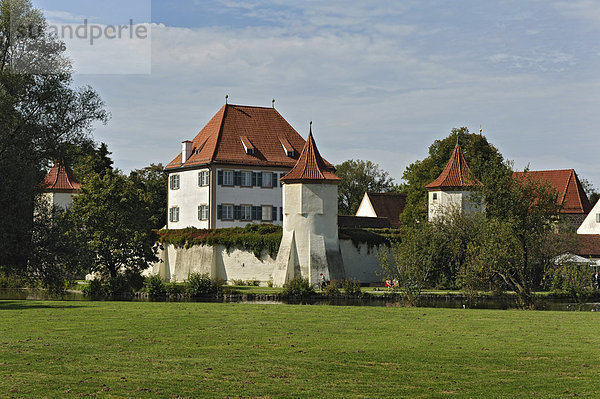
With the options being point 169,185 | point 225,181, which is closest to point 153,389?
point 225,181

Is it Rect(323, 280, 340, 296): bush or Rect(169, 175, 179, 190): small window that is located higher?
Rect(169, 175, 179, 190): small window

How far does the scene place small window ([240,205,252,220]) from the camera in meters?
57.8

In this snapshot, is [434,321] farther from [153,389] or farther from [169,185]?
[169,185]

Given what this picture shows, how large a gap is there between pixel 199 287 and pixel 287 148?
72.7ft

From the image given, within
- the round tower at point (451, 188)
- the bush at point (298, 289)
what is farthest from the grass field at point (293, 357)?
the round tower at point (451, 188)

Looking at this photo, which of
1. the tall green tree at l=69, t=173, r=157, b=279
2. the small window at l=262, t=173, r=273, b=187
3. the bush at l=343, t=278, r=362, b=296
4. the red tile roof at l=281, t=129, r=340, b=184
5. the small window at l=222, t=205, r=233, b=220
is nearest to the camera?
the bush at l=343, t=278, r=362, b=296

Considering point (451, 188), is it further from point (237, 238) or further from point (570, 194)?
point (570, 194)

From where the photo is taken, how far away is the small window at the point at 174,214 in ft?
200

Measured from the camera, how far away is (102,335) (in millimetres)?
17000

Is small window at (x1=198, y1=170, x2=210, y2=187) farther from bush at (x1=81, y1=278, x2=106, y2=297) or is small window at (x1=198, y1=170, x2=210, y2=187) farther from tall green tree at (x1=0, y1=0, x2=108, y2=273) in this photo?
tall green tree at (x1=0, y1=0, x2=108, y2=273)

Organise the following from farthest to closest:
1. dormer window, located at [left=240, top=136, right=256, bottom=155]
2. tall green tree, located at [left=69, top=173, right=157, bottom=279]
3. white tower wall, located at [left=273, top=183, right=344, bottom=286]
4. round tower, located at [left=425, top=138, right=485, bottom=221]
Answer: dormer window, located at [left=240, top=136, right=256, bottom=155] → round tower, located at [left=425, top=138, right=485, bottom=221] → white tower wall, located at [left=273, top=183, right=344, bottom=286] → tall green tree, located at [left=69, top=173, right=157, bottom=279]

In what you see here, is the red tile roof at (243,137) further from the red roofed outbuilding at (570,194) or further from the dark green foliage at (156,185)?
the red roofed outbuilding at (570,194)

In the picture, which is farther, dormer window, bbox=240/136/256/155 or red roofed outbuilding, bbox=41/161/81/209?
red roofed outbuilding, bbox=41/161/81/209

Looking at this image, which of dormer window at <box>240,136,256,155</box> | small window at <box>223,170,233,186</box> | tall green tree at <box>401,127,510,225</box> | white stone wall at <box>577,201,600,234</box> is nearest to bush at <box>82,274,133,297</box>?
small window at <box>223,170,233,186</box>
